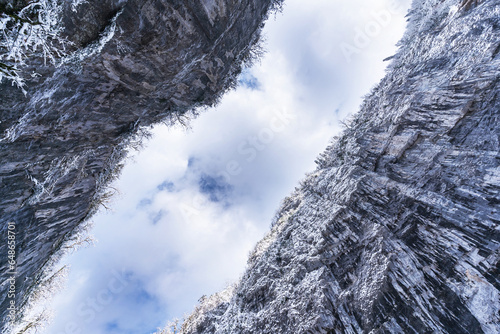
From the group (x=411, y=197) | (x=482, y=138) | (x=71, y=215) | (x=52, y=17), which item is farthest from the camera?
(x=71, y=215)

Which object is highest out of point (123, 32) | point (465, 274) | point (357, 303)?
point (123, 32)

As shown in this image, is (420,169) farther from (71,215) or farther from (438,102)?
(71,215)

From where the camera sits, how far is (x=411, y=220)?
9.20 m

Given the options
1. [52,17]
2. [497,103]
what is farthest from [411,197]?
[52,17]

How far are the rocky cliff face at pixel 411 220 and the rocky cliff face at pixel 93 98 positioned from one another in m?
10.4

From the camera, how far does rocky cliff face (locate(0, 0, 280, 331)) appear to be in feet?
22.3

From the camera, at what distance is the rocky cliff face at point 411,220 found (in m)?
7.02

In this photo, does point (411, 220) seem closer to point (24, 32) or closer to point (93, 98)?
point (93, 98)

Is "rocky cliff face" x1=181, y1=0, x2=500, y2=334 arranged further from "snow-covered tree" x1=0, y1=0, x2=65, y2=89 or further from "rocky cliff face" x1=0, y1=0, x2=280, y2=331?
"snow-covered tree" x1=0, y1=0, x2=65, y2=89

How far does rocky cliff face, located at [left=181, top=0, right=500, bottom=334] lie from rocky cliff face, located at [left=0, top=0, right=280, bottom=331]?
10430 mm

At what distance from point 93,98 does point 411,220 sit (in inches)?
579

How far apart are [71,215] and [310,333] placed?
13.9 m

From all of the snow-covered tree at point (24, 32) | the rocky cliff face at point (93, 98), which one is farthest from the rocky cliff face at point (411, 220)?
the snow-covered tree at point (24, 32)

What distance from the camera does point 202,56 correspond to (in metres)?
9.68
